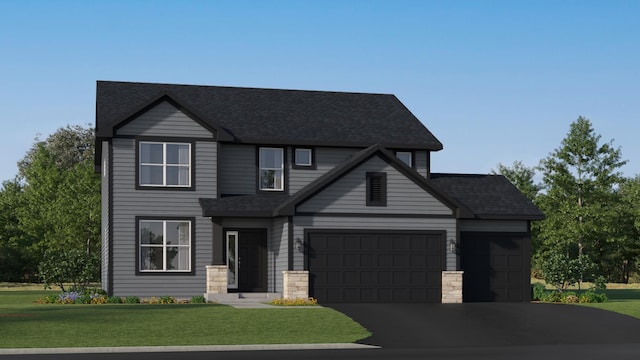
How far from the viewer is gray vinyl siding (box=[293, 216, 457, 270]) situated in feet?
Answer: 113

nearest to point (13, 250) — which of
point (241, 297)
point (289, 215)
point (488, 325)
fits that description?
point (241, 297)

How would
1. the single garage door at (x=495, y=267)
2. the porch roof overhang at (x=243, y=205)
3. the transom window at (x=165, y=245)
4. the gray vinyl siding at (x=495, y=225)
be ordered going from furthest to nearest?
the gray vinyl siding at (x=495, y=225) < the single garage door at (x=495, y=267) < the transom window at (x=165, y=245) < the porch roof overhang at (x=243, y=205)

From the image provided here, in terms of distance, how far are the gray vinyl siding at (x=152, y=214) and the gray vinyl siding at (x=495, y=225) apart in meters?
9.83

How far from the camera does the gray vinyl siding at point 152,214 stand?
36.0 meters

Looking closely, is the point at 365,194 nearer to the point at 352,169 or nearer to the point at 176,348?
the point at 352,169

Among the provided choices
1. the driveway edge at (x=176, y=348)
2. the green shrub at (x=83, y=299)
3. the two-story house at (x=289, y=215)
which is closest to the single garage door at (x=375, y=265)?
the two-story house at (x=289, y=215)

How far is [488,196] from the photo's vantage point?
39406 mm

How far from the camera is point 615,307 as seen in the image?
3328cm

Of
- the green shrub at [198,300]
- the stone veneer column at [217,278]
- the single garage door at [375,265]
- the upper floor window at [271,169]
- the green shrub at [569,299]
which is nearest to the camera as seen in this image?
the single garage door at [375,265]

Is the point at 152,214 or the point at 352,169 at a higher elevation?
the point at 352,169

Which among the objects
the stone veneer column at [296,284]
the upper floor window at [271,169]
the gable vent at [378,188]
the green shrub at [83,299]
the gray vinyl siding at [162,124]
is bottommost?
Result: the green shrub at [83,299]

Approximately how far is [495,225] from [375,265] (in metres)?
5.74

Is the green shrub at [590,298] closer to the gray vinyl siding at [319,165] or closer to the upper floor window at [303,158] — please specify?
the gray vinyl siding at [319,165]

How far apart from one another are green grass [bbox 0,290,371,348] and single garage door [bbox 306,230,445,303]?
4366mm
